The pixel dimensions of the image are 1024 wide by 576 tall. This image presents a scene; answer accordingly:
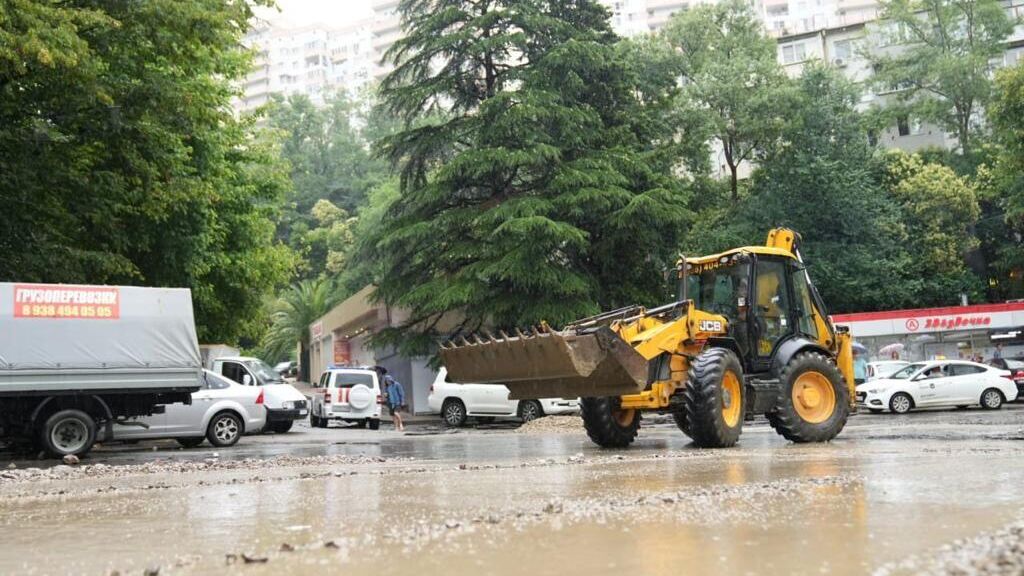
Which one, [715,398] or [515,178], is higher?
[515,178]

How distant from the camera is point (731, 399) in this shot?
13289mm

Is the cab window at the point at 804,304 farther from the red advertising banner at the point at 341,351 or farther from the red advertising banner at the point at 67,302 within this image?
the red advertising banner at the point at 341,351

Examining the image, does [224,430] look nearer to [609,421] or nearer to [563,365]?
[609,421]

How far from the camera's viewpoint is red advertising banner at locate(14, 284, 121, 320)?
15.9m

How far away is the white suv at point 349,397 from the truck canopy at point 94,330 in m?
9.09

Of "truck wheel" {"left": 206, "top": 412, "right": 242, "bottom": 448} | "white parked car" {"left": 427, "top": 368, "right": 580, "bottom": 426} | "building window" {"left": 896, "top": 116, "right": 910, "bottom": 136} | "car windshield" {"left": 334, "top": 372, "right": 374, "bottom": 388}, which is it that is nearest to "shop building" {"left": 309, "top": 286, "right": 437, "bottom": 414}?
"car windshield" {"left": 334, "top": 372, "right": 374, "bottom": 388}

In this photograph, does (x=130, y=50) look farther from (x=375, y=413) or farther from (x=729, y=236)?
(x=729, y=236)

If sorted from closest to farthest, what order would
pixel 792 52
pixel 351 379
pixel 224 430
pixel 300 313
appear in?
pixel 224 430, pixel 351 379, pixel 300 313, pixel 792 52

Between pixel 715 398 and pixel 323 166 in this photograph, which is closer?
pixel 715 398

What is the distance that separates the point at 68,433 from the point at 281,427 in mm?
8700

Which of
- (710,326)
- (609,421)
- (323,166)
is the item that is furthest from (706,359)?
(323,166)

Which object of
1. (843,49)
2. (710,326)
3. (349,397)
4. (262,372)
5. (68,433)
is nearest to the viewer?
(710,326)

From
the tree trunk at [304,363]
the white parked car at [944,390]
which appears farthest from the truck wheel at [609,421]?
the tree trunk at [304,363]

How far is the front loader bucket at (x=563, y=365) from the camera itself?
12344 mm
